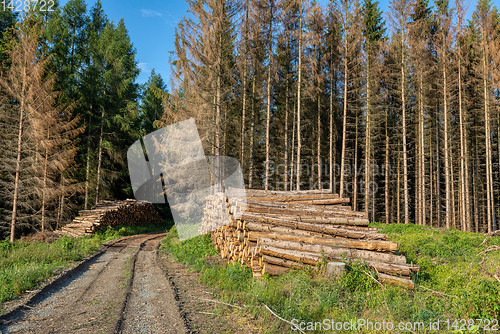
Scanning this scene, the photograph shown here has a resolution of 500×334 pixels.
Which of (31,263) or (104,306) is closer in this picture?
(104,306)

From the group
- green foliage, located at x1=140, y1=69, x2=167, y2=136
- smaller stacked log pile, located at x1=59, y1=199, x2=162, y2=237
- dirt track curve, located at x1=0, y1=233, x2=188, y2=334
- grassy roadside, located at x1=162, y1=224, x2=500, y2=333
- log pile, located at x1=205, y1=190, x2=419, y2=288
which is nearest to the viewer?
grassy roadside, located at x1=162, y1=224, x2=500, y2=333

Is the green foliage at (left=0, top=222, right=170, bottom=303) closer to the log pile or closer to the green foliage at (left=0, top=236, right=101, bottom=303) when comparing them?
the green foliage at (left=0, top=236, right=101, bottom=303)

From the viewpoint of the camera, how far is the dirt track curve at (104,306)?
4.48 m

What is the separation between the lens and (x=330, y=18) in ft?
68.4

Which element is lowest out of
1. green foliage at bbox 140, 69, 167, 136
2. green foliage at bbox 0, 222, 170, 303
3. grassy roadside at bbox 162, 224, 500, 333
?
green foliage at bbox 0, 222, 170, 303

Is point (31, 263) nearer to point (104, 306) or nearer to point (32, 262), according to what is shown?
point (32, 262)

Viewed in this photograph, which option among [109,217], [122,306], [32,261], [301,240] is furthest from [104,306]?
[109,217]

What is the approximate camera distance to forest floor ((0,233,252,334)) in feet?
14.8

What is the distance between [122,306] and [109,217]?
570 inches

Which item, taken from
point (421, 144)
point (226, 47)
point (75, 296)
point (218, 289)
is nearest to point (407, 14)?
point (421, 144)

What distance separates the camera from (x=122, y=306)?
538 cm

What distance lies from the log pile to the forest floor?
147cm

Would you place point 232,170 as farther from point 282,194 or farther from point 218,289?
point 218,289

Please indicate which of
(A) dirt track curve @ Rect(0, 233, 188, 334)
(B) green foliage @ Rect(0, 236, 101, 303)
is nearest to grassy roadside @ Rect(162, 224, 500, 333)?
(A) dirt track curve @ Rect(0, 233, 188, 334)
